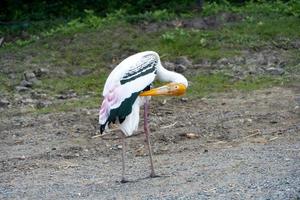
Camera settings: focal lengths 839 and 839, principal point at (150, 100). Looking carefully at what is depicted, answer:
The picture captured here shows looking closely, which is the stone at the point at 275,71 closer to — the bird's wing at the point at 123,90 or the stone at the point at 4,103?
the stone at the point at 4,103

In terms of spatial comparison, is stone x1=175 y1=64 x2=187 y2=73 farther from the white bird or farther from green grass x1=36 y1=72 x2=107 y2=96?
the white bird

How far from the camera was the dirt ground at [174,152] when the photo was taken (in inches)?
297

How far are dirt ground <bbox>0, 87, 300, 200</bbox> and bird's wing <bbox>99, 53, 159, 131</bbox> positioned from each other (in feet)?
2.23

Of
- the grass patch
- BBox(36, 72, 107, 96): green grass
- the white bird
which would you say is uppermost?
the white bird

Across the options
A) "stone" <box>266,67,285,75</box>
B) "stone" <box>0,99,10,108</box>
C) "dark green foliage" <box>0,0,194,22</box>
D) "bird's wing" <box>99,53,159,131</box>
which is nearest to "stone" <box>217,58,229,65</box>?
"stone" <box>266,67,285,75</box>

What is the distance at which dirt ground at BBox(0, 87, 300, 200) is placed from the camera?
754cm

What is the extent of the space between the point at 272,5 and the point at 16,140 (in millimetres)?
7216

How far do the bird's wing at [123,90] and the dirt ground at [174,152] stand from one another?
68cm

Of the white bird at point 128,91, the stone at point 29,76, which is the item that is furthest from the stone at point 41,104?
the white bird at point 128,91

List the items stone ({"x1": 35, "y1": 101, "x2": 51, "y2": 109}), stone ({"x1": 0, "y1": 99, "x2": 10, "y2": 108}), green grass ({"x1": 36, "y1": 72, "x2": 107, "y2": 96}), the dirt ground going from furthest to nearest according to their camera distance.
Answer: green grass ({"x1": 36, "y1": 72, "x2": 107, "y2": 96}) → stone ({"x1": 0, "y1": 99, "x2": 10, "y2": 108}) → stone ({"x1": 35, "y1": 101, "x2": 51, "y2": 109}) → the dirt ground

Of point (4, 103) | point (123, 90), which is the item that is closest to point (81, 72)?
point (4, 103)

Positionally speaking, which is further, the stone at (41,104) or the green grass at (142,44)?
the green grass at (142,44)

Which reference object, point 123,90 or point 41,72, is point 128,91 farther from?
point 41,72

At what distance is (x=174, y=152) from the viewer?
9.46m
